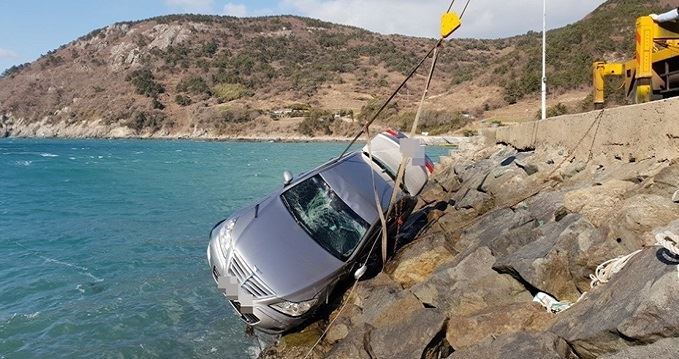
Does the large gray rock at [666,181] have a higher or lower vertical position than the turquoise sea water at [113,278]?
higher

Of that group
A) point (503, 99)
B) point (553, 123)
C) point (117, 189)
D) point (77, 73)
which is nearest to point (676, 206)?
point (553, 123)

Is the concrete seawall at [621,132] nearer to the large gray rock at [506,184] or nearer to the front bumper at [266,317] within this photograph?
the large gray rock at [506,184]

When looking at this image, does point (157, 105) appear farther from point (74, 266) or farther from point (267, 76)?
point (74, 266)

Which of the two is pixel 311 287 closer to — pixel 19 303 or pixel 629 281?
pixel 629 281

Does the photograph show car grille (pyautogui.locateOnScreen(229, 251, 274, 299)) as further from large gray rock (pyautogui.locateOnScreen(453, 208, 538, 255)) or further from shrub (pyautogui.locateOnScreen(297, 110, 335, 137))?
shrub (pyautogui.locateOnScreen(297, 110, 335, 137))

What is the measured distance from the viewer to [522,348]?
421cm

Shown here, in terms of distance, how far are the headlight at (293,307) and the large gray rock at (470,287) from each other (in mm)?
1304

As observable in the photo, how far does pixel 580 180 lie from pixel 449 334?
442 centimetres

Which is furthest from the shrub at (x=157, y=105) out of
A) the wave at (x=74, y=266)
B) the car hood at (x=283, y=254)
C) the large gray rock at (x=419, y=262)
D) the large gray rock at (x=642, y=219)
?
the large gray rock at (x=642, y=219)

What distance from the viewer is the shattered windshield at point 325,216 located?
25.0 ft

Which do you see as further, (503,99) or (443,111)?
(443,111)

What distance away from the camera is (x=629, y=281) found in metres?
4.33

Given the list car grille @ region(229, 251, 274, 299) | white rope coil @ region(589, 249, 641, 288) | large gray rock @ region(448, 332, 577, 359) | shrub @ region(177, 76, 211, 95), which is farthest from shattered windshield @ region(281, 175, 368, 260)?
shrub @ region(177, 76, 211, 95)

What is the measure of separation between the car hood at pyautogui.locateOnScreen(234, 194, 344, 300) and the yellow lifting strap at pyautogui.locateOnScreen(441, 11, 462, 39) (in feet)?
11.0
